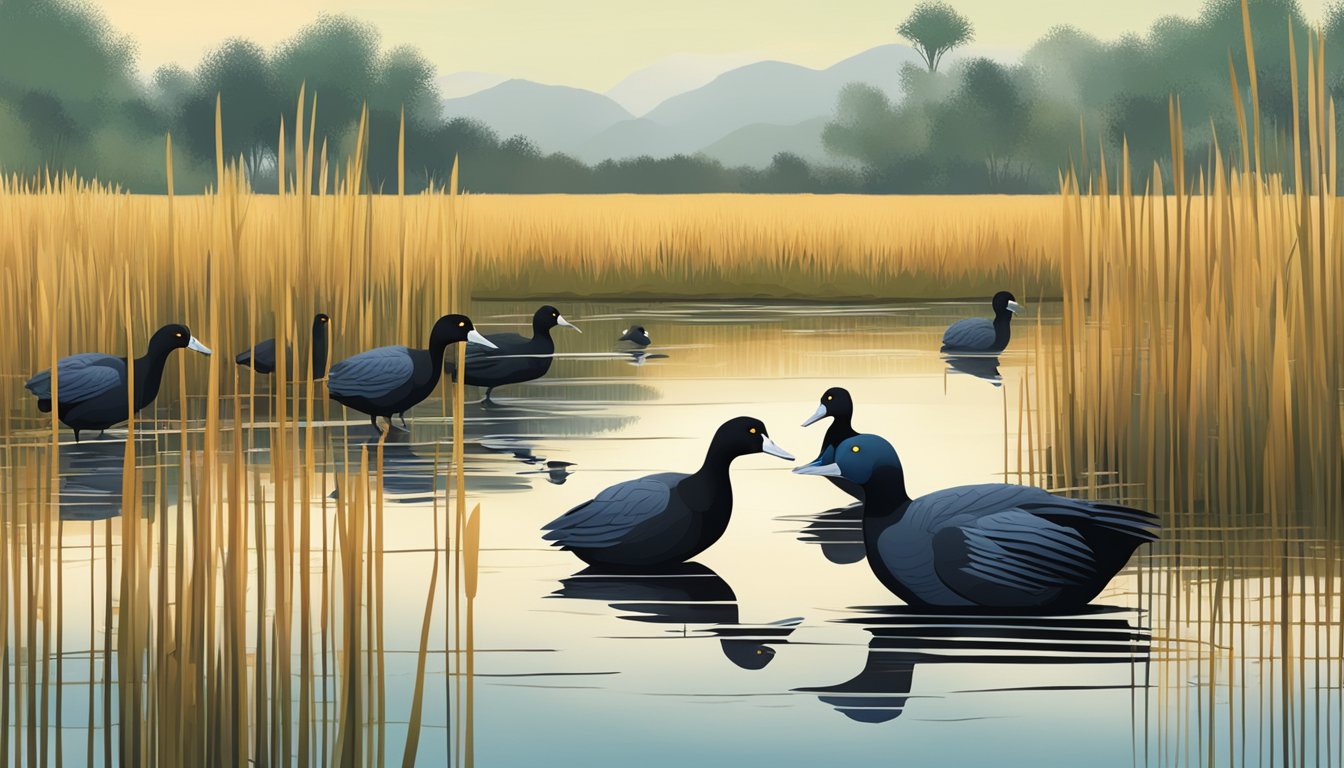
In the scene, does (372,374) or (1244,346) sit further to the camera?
(372,374)

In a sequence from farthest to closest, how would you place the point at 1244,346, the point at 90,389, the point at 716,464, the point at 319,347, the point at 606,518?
the point at 319,347 < the point at 90,389 < the point at 1244,346 < the point at 716,464 < the point at 606,518

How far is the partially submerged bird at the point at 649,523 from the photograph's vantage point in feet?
18.7

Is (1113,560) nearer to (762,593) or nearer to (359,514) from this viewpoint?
(762,593)

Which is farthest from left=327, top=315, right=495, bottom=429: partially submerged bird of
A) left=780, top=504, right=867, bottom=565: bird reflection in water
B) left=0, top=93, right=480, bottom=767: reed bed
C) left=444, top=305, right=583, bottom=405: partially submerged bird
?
left=780, top=504, right=867, bottom=565: bird reflection in water

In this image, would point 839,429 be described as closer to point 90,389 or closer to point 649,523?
point 649,523

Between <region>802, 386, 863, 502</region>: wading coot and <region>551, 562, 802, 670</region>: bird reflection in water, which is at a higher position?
<region>802, 386, 863, 502</region>: wading coot

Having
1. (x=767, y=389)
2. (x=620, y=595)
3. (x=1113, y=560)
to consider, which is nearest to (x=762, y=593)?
(x=620, y=595)

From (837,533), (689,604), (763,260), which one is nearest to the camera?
(689,604)

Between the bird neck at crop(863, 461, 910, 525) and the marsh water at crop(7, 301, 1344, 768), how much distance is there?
254 mm

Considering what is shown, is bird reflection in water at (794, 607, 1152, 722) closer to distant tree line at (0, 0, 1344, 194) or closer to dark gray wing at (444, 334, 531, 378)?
dark gray wing at (444, 334, 531, 378)

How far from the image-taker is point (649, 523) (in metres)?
5.71

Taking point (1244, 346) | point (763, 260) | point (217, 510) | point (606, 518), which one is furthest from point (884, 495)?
point (763, 260)

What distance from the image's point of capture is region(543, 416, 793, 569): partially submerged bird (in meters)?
5.69

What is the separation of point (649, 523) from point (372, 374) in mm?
3472
